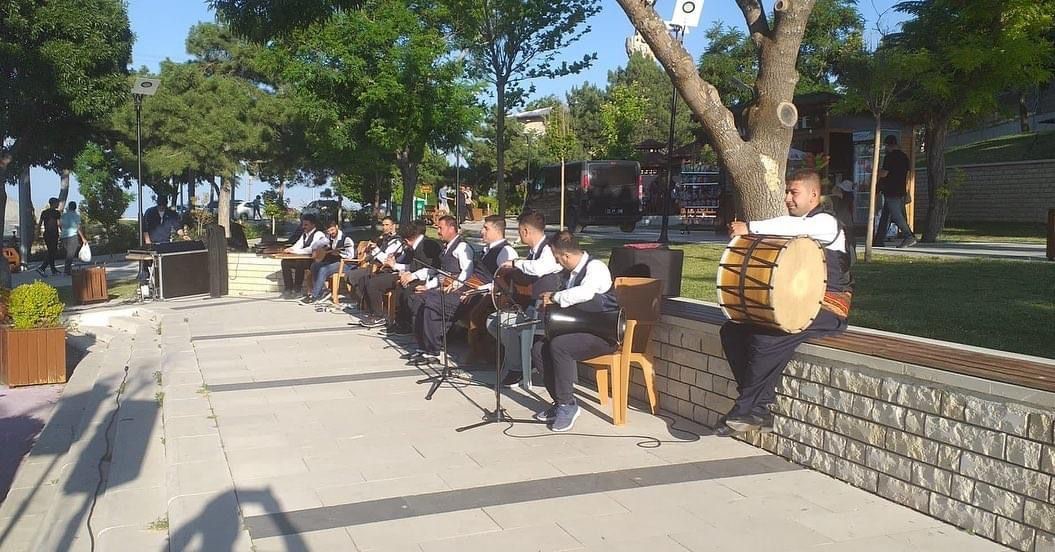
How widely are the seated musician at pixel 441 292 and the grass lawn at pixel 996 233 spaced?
37.3ft

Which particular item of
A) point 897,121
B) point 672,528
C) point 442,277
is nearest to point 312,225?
point 442,277

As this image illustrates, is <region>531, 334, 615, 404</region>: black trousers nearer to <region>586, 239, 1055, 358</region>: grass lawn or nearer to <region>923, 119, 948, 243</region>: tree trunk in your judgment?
<region>586, 239, 1055, 358</region>: grass lawn

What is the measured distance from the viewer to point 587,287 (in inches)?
241

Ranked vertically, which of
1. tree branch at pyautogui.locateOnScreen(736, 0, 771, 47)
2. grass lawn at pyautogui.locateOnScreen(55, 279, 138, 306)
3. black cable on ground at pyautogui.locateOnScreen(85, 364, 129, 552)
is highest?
tree branch at pyautogui.locateOnScreen(736, 0, 771, 47)

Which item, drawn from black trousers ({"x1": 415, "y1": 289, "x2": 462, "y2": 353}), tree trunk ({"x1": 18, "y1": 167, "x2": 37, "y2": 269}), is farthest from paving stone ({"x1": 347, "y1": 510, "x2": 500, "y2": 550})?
tree trunk ({"x1": 18, "y1": 167, "x2": 37, "y2": 269})

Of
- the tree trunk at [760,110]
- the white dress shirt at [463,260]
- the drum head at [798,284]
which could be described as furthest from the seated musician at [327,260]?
the drum head at [798,284]

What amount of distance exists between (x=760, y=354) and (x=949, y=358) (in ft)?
3.18

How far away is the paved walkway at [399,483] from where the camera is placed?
14.0 ft

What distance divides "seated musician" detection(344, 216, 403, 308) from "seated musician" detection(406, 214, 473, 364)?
60.1 inches

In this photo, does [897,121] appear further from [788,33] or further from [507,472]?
[507,472]

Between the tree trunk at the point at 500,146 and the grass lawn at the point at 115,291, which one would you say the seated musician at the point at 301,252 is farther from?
the tree trunk at the point at 500,146

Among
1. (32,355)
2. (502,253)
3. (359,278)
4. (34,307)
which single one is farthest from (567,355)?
(359,278)

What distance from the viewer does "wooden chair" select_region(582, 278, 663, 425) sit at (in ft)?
20.5

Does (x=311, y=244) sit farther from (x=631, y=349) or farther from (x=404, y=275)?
(x=631, y=349)
